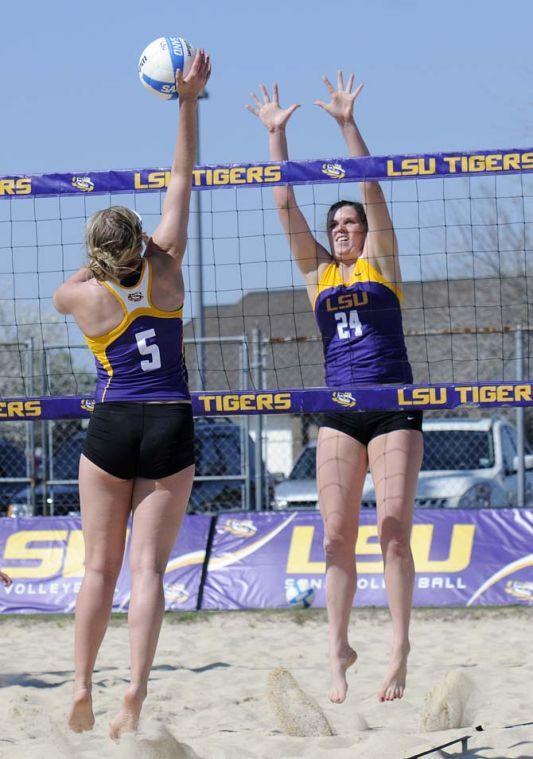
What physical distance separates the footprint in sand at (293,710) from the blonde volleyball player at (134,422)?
2.81ft

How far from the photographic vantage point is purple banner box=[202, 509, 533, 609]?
817cm

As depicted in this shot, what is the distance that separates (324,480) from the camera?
4828 mm

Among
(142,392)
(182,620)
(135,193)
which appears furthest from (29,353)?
(142,392)

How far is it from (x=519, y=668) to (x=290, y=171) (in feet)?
10.5

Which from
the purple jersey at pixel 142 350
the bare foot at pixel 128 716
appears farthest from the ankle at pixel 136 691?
the purple jersey at pixel 142 350

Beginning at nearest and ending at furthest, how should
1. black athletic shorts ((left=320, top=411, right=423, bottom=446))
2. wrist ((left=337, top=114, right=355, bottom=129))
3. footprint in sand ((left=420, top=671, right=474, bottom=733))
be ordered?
footprint in sand ((left=420, top=671, right=474, bottom=733)), black athletic shorts ((left=320, top=411, right=423, bottom=446)), wrist ((left=337, top=114, right=355, bottom=129))

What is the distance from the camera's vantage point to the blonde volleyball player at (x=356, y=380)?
187 inches

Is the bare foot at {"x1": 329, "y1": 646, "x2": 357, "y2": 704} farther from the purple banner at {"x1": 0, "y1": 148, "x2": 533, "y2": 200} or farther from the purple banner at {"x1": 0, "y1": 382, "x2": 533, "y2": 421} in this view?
the purple banner at {"x1": 0, "y1": 148, "x2": 533, "y2": 200}

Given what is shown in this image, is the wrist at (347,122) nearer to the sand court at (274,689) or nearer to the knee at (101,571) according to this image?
the knee at (101,571)

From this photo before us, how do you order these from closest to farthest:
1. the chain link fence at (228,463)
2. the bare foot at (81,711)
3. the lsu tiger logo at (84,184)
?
1. the bare foot at (81,711)
2. the lsu tiger logo at (84,184)
3. the chain link fence at (228,463)

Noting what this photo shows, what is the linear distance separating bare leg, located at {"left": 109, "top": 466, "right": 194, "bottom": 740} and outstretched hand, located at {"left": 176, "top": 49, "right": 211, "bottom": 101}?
4.76 ft

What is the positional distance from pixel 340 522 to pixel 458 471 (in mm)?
6371

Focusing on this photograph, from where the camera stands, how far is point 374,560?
8320mm

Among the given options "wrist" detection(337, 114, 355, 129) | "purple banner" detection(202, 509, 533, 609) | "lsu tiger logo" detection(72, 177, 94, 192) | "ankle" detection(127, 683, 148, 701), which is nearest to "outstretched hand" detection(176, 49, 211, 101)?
"wrist" detection(337, 114, 355, 129)
